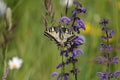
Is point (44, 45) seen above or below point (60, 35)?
above

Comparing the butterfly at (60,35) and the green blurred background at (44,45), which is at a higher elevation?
the green blurred background at (44,45)

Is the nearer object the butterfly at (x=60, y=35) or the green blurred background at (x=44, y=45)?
the butterfly at (x=60, y=35)

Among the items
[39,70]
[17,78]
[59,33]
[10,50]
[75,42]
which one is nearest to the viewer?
[59,33]

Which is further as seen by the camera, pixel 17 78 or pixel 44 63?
pixel 44 63

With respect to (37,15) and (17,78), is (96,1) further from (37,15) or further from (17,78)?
(17,78)

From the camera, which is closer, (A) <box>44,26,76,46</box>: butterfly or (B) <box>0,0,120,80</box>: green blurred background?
(A) <box>44,26,76,46</box>: butterfly

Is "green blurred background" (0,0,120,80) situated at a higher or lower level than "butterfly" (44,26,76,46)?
higher

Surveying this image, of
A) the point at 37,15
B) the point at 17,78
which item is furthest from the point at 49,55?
the point at 37,15

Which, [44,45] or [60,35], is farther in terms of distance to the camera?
[44,45]
